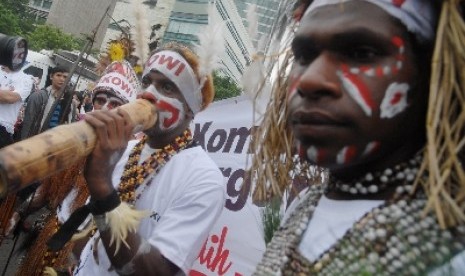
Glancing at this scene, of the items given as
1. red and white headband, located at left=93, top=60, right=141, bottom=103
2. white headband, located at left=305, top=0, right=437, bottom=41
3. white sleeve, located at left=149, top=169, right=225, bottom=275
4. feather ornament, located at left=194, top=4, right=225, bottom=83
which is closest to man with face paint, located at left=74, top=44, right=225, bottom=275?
white sleeve, located at left=149, top=169, right=225, bottom=275

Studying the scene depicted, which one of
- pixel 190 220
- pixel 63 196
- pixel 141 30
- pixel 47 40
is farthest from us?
pixel 47 40

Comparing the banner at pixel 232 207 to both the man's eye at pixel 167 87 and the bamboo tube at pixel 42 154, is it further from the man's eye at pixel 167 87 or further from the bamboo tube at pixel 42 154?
the bamboo tube at pixel 42 154

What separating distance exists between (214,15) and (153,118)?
0.57m

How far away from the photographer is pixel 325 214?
4.09ft

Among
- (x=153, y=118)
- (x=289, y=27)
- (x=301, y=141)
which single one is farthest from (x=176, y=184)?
(x=301, y=141)

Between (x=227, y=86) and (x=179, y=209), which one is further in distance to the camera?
(x=227, y=86)

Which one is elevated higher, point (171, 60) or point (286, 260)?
point (171, 60)

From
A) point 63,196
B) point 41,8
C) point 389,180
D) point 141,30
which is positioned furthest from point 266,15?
point 41,8

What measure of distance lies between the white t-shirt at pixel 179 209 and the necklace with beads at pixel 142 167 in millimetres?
29

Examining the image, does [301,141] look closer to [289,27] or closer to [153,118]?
[289,27]

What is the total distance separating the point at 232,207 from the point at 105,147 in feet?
6.10

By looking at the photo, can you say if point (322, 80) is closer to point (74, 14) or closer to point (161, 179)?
point (161, 179)

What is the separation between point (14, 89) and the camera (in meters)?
6.22

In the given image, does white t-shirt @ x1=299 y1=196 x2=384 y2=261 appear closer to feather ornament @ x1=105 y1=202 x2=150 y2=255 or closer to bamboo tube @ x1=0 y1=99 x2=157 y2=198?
bamboo tube @ x1=0 y1=99 x2=157 y2=198
